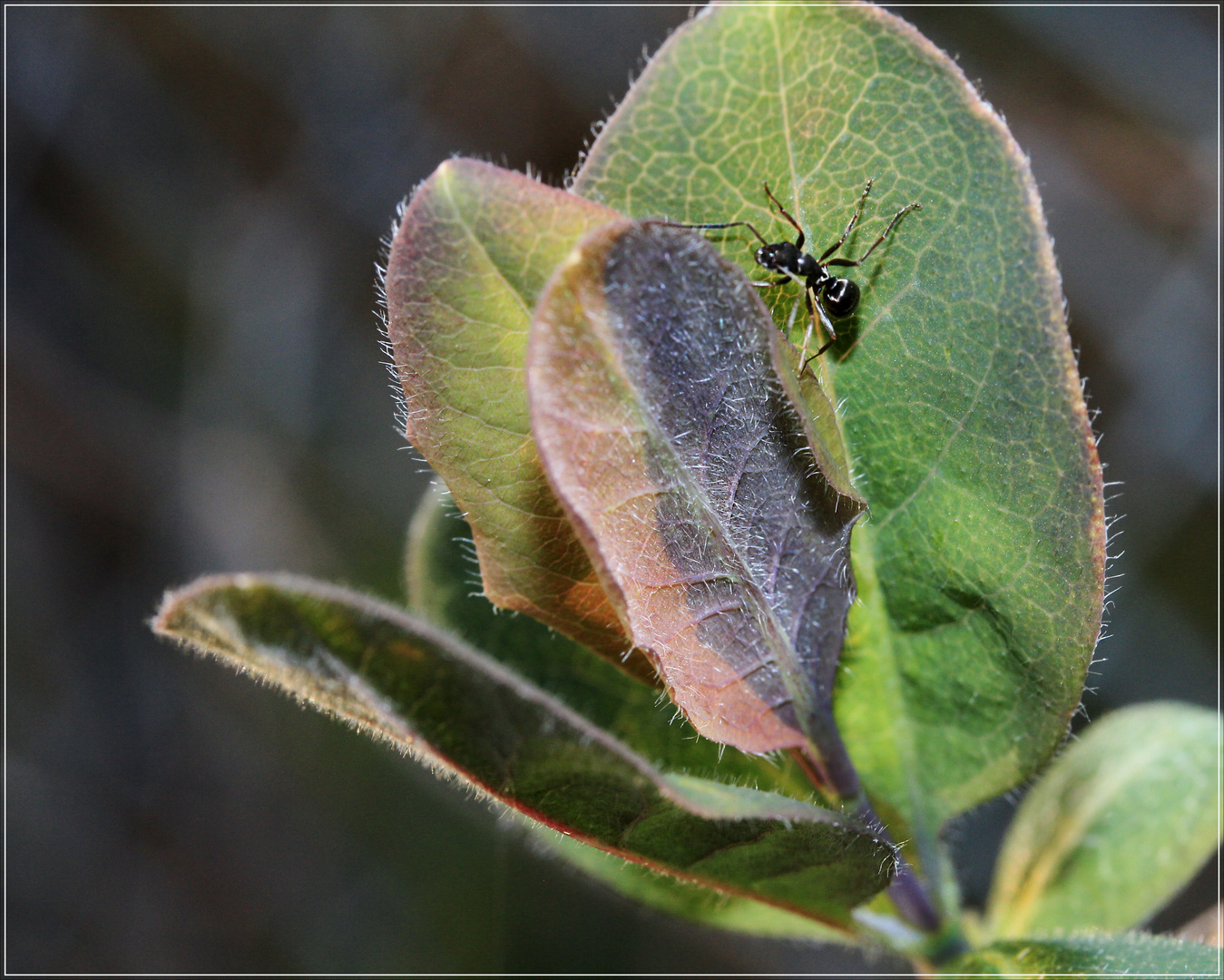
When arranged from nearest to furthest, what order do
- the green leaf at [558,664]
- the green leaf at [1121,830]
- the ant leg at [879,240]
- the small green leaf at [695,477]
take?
the small green leaf at [695,477] < the ant leg at [879,240] < the green leaf at [558,664] < the green leaf at [1121,830]

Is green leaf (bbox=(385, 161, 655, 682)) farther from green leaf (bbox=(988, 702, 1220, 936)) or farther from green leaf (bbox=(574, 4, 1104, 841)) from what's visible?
green leaf (bbox=(988, 702, 1220, 936))

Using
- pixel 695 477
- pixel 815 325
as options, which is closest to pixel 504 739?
pixel 695 477

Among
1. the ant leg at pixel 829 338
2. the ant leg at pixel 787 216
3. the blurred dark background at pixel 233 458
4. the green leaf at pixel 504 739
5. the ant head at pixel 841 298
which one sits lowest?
the blurred dark background at pixel 233 458

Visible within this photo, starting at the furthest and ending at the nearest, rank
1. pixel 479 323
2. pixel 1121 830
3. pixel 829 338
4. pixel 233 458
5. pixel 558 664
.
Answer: pixel 233 458 → pixel 1121 830 → pixel 558 664 → pixel 829 338 → pixel 479 323

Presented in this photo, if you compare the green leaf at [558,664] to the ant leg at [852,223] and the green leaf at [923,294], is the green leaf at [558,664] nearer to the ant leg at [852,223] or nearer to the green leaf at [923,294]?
the green leaf at [923,294]

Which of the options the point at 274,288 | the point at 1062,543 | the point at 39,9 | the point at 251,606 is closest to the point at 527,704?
the point at 251,606

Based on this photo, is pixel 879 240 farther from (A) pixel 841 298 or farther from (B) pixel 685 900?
(B) pixel 685 900

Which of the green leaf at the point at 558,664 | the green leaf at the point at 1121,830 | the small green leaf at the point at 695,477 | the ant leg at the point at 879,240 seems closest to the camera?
the small green leaf at the point at 695,477

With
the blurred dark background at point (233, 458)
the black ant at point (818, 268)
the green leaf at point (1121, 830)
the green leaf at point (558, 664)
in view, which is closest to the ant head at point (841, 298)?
the black ant at point (818, 268)
